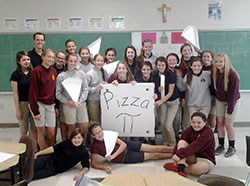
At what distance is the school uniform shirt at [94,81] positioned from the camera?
3623mm

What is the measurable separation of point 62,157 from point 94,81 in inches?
44.7

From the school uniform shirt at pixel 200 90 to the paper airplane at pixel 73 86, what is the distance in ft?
5.15

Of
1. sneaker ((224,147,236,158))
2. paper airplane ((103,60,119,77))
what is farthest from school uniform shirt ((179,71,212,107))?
paper airplane ((103,60,119,77))

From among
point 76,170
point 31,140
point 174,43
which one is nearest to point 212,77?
point 174,43

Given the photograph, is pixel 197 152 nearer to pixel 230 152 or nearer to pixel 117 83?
pixel 230 152

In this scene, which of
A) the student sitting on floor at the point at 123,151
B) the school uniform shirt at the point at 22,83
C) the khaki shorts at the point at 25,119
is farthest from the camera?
the khaki shorts at the point at 25,119

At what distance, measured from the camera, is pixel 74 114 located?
356 centimetres

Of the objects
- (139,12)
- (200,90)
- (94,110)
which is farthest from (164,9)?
(94,110)

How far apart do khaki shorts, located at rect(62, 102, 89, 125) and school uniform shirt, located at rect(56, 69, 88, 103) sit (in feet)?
0.37

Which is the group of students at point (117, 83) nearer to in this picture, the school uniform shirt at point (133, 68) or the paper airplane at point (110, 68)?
the school uniform shirt at point (133, 68)

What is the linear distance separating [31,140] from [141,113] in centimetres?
163

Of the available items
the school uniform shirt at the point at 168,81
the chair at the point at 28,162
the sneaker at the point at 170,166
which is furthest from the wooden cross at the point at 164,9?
the chair at the point at 28,162

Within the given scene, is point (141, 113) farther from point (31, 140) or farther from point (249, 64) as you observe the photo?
point (249, 64)

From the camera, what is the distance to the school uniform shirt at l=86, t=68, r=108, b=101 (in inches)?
143
